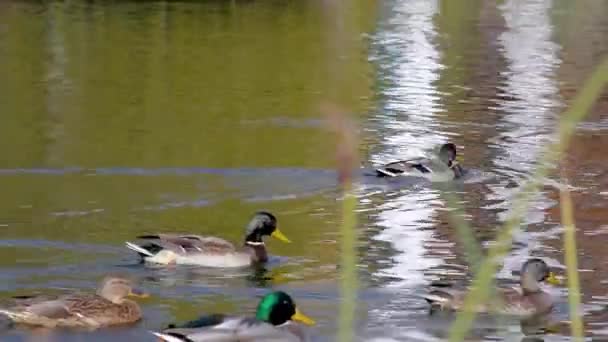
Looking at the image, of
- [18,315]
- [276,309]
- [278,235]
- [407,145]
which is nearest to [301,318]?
[276,309]

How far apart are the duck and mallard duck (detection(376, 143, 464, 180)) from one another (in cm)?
670

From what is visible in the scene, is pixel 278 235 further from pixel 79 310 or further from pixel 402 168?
pixel 402 168

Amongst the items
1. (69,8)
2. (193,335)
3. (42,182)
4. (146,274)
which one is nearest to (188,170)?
(42,182)

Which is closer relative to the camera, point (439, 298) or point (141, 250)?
point (439, 298)

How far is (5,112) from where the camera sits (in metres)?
20.2

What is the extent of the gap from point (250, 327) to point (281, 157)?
8.84 metres

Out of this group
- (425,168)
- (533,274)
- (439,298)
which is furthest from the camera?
(425,168)

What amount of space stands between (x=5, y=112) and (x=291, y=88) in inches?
220

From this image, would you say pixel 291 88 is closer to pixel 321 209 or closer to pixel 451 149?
pixel 451 149

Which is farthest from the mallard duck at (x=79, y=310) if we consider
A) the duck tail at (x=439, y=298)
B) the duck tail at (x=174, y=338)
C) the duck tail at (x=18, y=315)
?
the duck tail at (x=439, y=298)

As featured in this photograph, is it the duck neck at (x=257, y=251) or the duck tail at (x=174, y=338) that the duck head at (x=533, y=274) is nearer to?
the duck neck at (x=257, y=251)

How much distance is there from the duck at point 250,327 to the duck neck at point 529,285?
1977mm

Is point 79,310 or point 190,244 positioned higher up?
point 190,244

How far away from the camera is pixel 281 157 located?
16.6 meters
